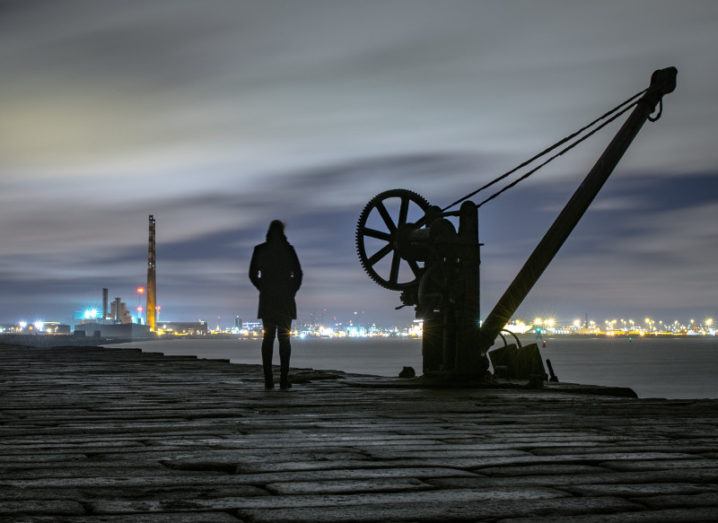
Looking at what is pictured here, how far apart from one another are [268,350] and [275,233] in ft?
4.32

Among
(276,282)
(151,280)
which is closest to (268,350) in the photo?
(276,282)

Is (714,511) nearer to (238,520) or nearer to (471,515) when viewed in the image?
(471,515)

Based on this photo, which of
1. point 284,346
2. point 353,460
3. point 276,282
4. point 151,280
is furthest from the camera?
point 151,280

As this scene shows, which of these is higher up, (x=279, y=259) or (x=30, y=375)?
(x=279, y=259)

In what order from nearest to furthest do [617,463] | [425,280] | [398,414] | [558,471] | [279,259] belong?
[558,471], [617,463], [398,414], [279,259], [425,280]

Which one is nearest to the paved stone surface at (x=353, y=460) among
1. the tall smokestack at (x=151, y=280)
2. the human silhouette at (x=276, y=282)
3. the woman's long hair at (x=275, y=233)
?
the human silhouette at (x=276, y=282)

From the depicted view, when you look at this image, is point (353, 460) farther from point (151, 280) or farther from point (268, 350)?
point (151, 280)

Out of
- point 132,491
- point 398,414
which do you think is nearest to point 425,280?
point 398,414

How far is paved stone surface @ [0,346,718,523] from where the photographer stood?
285cm

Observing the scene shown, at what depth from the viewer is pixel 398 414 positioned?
22.1 feet

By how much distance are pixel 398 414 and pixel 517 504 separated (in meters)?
3.84

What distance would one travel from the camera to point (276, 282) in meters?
10.4

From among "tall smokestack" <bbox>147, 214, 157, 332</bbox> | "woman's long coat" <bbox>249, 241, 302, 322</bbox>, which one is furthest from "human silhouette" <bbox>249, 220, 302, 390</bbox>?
"tall smokestack" <bbox>147, 214, 157, 332</bbox>

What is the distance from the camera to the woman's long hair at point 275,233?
10445 millimetres
